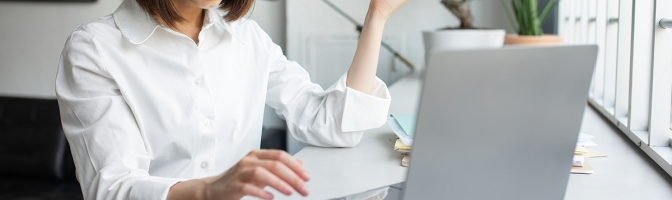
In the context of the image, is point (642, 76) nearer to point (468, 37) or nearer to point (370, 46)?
point (370, 46)

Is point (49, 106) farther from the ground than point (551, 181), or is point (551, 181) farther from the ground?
point (551, 181)

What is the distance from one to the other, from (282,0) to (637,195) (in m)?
2.09

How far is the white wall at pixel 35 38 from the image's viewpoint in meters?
2.94

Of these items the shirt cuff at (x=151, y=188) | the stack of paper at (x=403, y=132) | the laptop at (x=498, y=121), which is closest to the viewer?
the laptop at (x=498, y=121)

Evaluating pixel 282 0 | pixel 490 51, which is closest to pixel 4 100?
pixel 282 0

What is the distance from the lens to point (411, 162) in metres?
0.58

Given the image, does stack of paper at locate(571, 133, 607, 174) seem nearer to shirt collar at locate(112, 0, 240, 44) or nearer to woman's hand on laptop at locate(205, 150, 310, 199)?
woman's hand on laptop at locate(205, 150, 310, 199)

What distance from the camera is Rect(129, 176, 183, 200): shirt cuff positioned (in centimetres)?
80

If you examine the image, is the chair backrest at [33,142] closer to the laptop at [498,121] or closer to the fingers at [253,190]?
the fingers at [253,190]

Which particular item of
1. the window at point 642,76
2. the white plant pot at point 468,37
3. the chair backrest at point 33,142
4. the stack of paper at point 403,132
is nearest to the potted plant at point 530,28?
the white plant pot at point 468,37

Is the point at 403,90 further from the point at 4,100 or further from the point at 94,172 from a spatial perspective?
the point at 4,100

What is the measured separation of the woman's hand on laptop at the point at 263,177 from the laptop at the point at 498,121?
0.12 metres

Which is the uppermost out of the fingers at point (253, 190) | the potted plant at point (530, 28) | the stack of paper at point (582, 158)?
the potted plant at point (530, 28)

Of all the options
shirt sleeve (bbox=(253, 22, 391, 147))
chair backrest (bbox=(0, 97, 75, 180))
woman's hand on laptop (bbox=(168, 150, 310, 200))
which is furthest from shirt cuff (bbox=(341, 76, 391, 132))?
chair backrest (bbox=(0, 97, 75, 180))
